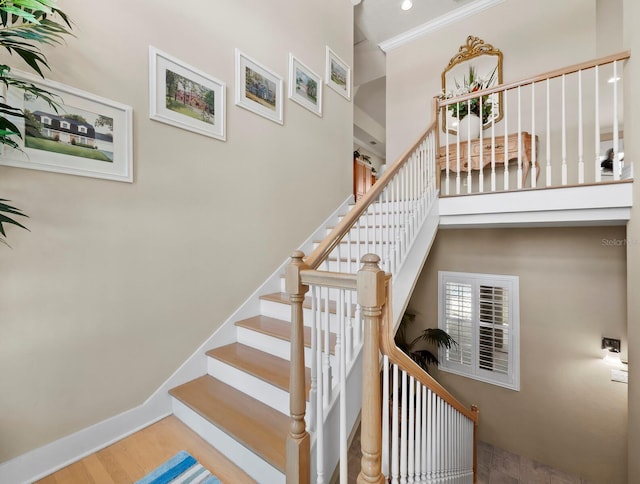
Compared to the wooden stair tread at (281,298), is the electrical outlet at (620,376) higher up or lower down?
lower down

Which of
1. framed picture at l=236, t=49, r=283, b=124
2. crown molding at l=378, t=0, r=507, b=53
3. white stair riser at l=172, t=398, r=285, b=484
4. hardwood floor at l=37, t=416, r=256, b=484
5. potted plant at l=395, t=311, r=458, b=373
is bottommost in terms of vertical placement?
potted plant at l=395, t=311, r=458, b=373

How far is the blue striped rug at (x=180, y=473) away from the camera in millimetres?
1401

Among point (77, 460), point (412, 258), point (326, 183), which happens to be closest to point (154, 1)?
point (326, 183)

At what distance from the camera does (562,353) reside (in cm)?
329

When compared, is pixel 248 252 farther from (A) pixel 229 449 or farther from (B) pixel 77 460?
(B) pixel 77 460

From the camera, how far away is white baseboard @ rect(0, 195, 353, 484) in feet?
4.69

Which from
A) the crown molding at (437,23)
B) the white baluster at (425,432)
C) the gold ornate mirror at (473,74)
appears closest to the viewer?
the white baluster at (425,432)

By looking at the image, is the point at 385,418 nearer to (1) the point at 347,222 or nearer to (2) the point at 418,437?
(2) the point at 418,437

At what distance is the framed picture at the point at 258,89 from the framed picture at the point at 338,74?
962 millimetres

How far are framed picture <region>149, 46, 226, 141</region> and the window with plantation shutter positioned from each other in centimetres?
347

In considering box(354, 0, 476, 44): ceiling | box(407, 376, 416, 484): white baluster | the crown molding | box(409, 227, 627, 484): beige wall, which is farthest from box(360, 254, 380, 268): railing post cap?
the crown molding

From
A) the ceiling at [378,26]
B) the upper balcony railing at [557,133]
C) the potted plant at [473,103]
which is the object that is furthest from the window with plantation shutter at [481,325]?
the ceiling at [378,26]

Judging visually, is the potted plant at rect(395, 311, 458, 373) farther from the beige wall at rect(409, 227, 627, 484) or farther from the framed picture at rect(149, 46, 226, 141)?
the framed picture at rect(149, 46, 226, 141)

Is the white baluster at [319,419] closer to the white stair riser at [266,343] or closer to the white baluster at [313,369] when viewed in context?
the white baluster at [313,369]
